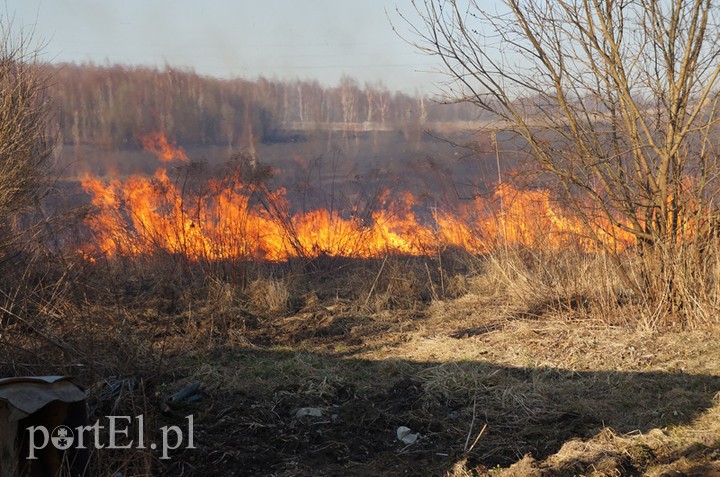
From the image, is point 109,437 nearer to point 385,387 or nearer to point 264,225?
Answer: point 385,387

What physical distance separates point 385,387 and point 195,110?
11.3m

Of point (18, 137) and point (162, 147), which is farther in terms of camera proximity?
point (162, 147)

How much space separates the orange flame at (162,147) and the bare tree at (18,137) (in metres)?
5.47

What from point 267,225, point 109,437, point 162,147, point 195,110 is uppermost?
point 195,110

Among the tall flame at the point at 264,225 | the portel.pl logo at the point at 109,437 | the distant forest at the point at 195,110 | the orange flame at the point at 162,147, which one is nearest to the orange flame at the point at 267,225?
the tall flame at the point at 264,225

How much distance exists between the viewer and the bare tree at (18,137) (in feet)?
23.9

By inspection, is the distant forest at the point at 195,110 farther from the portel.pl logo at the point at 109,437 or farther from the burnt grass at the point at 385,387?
the portel.pl logo at the point at 109,437

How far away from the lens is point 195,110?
15.2m

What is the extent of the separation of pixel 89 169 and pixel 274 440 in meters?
11.8

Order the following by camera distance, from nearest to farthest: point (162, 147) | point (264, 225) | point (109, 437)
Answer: point (109, 437)
point (264, 225)
point (162, 147)

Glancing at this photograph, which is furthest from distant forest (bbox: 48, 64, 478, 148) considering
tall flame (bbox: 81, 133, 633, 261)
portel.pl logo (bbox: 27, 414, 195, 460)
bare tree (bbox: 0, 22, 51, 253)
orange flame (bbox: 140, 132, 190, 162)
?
portel.pl logo (bbox: 27, 414, 195, 460)

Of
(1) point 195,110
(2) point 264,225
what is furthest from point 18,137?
(1) point 195,110

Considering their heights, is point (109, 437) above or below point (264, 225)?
below

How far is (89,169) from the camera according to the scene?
1445 cm
